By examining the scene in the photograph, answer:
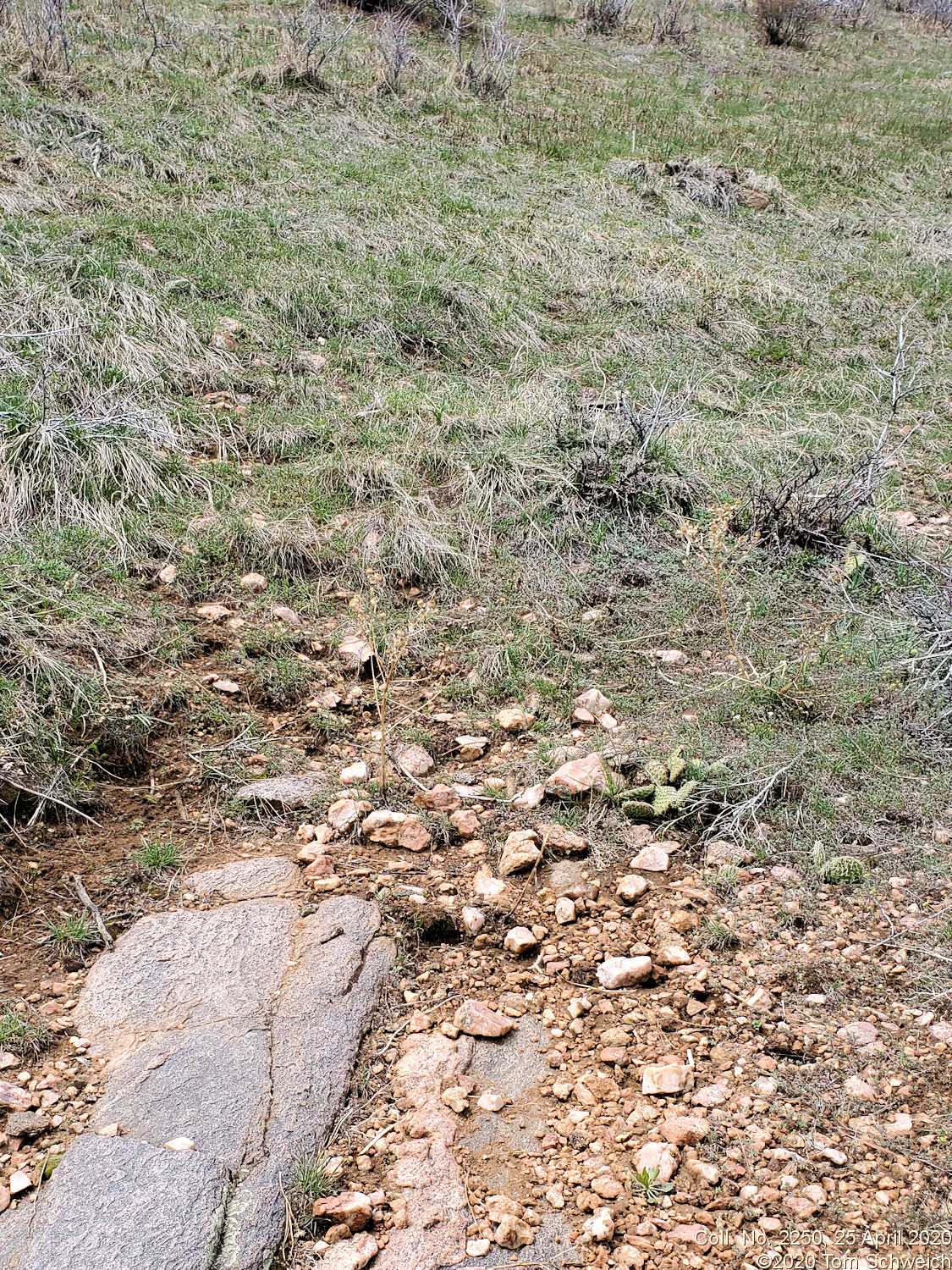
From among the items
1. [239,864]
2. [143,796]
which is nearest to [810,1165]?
[239,864]

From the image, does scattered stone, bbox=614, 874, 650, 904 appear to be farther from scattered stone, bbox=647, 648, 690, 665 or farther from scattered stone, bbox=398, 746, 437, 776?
scattered stone, bbox=647, 648, 690, 665

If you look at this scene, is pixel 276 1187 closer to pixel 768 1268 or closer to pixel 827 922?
pixel 768 1268

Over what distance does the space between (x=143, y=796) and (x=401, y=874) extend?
0.86 metres

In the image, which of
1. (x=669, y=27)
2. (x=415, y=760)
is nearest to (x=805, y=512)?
(x=415, y=760)

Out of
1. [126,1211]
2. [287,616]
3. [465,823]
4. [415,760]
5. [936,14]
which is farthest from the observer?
[936,14]

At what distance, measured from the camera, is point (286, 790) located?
297 centimetres

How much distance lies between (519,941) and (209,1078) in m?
0.82

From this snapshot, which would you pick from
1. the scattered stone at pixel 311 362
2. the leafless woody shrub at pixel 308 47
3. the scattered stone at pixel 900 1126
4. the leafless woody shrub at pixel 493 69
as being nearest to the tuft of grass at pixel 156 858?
the scattered stone at pixel 900 1126

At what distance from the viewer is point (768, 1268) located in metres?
1.67

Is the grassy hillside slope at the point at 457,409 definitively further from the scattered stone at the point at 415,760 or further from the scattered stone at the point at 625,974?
the scattered stone at the point at 625,974

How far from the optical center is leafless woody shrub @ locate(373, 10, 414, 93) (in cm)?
991

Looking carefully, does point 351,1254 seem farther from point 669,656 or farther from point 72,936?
point 669,656

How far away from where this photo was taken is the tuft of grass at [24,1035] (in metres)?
2.08

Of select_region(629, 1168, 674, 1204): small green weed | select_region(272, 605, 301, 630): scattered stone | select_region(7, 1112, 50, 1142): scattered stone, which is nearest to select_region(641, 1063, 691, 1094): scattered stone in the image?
select_region(629, 1168, 674, 1204): small green weed
